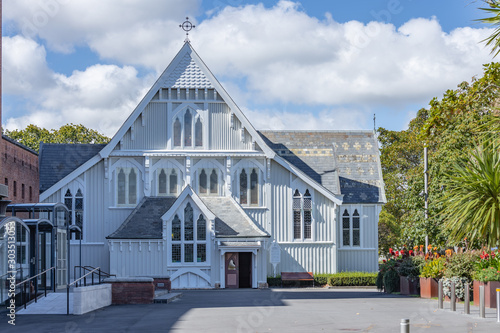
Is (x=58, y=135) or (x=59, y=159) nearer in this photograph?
(x=59, y=159)

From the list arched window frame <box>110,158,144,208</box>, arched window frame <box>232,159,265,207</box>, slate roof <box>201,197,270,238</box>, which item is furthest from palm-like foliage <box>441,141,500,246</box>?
arched window frame <box>110,158,144,208</box>

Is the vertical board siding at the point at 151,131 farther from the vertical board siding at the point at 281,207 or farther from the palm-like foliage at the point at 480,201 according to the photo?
the palm-like foliage at the point at 480,201

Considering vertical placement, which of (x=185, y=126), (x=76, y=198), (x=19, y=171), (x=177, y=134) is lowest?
(x=76, y=198)

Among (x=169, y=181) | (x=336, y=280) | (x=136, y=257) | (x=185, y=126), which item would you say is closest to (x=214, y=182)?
(x=169, y=181)

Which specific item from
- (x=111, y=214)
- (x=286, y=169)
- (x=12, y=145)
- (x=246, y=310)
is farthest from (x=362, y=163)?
(x=246, y=310)

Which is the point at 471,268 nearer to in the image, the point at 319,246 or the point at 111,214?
the point at 319,246

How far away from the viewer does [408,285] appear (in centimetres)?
3036

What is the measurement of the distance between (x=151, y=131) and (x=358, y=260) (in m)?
13.9

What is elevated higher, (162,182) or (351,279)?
(162,182)

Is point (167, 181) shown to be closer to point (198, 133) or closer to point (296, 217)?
point (198, 133)

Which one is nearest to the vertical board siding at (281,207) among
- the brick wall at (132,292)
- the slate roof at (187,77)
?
the slate roof at (187,77)

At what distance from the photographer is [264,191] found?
42656 mm

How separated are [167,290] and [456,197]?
15425mm

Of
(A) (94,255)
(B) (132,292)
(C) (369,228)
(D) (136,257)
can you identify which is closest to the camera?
(B) (132,292)
